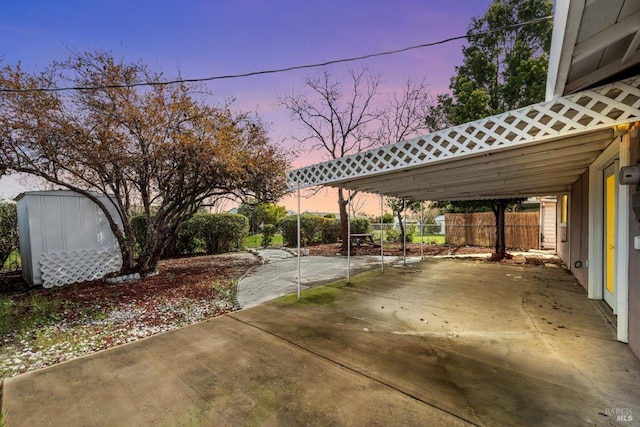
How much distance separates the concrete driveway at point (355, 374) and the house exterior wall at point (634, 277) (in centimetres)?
19

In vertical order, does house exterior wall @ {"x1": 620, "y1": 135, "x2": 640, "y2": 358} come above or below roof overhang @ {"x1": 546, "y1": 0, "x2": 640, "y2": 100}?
below

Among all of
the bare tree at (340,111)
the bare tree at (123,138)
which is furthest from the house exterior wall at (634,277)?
the bare tree at (340,111)

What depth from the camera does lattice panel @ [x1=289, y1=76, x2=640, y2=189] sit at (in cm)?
210

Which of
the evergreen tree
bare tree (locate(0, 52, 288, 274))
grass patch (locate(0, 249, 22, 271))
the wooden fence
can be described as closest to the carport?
bare tree (locate(0, 52, 288, 274))

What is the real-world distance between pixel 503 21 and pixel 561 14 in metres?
14.1

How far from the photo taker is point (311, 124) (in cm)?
1223

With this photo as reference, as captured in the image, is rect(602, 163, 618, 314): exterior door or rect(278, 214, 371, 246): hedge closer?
rect(602, 163, 618, 314): exterior door

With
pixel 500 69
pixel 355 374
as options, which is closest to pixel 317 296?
pixel 355 374

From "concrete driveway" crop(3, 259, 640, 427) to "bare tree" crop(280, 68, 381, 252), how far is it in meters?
8.11

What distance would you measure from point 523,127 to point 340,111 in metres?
10.0

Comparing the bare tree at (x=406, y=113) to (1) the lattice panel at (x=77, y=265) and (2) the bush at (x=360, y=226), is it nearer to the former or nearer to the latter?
(2) the bush at (x=360, y=226)

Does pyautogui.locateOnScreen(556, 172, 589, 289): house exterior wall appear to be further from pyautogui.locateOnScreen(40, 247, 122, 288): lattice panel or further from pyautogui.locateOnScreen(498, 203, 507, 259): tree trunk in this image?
pyautogui.locateOnScreen(40, 247, 122, 288): lattice panel

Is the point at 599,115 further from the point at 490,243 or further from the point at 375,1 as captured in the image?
the point at 490,243

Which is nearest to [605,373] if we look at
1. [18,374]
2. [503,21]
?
[18,374]
